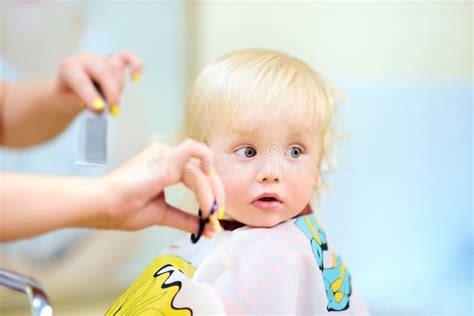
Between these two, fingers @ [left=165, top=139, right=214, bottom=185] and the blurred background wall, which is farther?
the blurred background wall

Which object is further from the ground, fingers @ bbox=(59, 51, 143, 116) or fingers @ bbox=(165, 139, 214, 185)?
fingers @ bbox=(59, 51, 143, 116)

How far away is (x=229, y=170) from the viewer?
0.88 m

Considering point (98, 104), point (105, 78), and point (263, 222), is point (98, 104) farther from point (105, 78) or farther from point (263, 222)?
point (263, 222)

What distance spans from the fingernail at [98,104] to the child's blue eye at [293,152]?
0.25 m

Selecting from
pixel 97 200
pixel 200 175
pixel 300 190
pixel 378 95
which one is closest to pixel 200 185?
pixel 200 175

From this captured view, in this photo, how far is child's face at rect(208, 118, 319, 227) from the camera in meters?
0.88

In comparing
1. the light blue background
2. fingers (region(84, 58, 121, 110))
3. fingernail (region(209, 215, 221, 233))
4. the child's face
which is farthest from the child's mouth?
the light blue background

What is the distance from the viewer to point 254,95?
2.92 ft

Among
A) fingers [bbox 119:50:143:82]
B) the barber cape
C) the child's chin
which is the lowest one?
the barber cape

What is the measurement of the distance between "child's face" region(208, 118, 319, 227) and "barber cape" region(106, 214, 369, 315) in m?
0.03

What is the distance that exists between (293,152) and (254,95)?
0.09 metres

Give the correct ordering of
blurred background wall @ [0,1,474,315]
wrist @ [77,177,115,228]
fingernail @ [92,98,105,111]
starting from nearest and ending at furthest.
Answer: wrist @ [77,177,115,228], fingernail @ [92,98,105,111], blurred background wall @ [0,1,474,315]

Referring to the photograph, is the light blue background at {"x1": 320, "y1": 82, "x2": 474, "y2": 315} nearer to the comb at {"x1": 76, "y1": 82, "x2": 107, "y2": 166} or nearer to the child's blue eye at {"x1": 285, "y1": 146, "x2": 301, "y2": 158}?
the child's blue eye at {"x1": 285, "y1": 146, "x2": 301, "y2": 158}

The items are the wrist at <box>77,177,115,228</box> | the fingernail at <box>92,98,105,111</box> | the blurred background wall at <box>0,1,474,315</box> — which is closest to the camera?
the wrist at <box>77,177,115,228</box>
